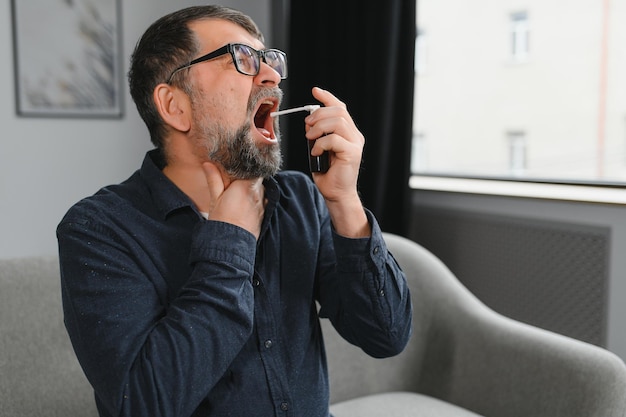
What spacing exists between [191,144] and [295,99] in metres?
2.03

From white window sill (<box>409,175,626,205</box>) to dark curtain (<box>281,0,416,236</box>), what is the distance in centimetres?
13

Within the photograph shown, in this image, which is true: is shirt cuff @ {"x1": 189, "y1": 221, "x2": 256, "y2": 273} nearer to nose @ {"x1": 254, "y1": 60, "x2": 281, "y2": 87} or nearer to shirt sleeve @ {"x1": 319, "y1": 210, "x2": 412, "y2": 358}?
shirt sleeve @ {"x1": 319, "y1": 210, "x2": 412, "y2": 358}

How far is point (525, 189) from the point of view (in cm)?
238

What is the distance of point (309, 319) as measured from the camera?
1254 millimetres

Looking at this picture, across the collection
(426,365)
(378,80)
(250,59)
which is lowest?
(426,365)

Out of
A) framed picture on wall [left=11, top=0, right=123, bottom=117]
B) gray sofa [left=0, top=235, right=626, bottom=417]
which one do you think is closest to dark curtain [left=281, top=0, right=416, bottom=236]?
gray sofa [left=0, top=235, right=626, bottom=417]

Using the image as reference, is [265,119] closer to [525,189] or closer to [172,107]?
[172,107]

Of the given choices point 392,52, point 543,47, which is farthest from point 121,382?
point 543,47

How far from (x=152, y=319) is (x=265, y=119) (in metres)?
0.45

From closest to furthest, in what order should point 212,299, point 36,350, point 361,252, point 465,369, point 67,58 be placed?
point 212,299, point 361,252, point 36,350, point 465,369, point 67,58

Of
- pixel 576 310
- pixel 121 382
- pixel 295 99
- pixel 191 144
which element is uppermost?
pixel 295 99

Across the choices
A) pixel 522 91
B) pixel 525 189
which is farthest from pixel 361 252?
pixel 522 91

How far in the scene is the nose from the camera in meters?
1.19

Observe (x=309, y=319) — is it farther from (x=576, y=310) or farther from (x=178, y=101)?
(x=576, y=310)
